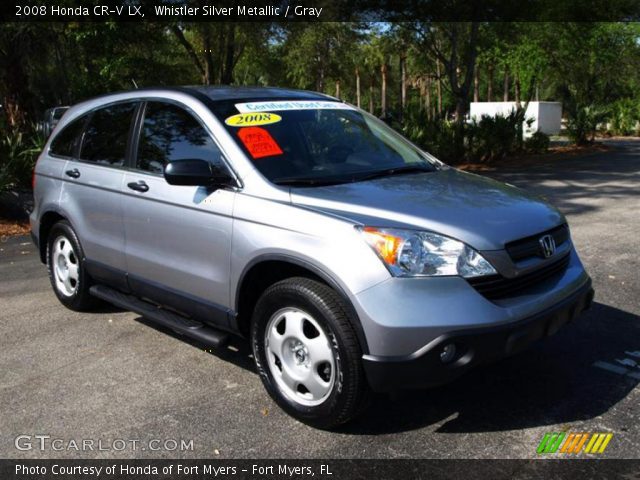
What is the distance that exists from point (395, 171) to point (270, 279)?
112 cm

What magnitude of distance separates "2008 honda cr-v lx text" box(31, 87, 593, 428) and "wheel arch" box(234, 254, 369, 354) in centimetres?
1

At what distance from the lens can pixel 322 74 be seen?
1620 inches

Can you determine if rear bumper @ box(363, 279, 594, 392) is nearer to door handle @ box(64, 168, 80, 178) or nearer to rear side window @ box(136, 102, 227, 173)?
rear side window @ box(136, 102, 227, 173)

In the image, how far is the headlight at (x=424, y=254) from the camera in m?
3.09

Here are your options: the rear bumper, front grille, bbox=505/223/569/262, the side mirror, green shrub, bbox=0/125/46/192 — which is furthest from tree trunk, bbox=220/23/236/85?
the rear bumper

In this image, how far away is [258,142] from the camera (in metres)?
3.93

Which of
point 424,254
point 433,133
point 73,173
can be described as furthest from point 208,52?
point 424,254

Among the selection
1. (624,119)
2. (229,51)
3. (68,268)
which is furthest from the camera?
(624,119)

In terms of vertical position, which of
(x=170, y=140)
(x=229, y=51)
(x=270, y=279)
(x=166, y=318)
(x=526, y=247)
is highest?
(x=229, y=51)

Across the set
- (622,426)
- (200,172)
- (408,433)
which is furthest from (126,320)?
(622,426)

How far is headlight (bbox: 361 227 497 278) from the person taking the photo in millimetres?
3094

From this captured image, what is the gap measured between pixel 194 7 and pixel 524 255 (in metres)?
14.6

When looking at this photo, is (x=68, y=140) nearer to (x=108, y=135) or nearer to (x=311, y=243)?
(x=108, y=135)

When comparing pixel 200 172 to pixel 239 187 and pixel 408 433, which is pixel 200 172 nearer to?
pixel 239 187
